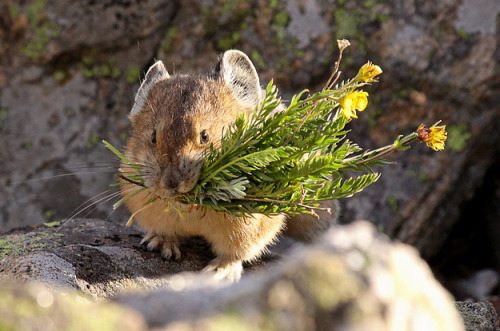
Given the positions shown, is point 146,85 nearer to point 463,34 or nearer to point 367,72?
point 367,72

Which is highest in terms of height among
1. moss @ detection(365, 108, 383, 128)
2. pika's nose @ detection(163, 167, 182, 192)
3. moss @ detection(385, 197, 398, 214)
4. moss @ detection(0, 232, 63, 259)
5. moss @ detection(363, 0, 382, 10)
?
pika's nose @ detection(163, 167, 182, 192)

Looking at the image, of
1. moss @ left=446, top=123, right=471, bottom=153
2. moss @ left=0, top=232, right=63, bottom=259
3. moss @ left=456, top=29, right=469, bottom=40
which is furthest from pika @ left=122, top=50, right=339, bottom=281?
moss @ left=456, top=29, right=469, bottom=40

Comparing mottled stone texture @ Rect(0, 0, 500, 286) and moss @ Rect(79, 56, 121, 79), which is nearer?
mottled stone texture @ Rect(0, 0, 500, 286)

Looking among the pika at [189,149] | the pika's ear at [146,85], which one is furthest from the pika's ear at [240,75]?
the pika's ear at [146,85]

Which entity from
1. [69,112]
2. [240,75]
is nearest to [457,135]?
[240,75]

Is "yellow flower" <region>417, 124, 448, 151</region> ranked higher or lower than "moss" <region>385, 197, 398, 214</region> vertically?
higher

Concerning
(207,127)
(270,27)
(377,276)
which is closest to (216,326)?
(377,276)

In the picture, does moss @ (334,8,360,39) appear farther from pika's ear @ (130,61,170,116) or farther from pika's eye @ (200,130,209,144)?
pika's eye @ (200,130,209,144)

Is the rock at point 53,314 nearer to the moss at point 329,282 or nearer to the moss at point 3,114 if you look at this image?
the moss at point 329,282
